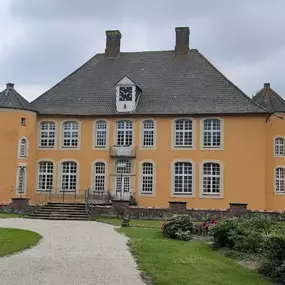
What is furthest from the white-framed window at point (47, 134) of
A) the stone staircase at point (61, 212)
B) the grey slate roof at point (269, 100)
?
the grey slate roof at point (269, 100)

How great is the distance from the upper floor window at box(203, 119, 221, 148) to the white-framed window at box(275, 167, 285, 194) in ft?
17.2

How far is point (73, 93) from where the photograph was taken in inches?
1433

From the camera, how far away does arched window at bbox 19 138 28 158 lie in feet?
111

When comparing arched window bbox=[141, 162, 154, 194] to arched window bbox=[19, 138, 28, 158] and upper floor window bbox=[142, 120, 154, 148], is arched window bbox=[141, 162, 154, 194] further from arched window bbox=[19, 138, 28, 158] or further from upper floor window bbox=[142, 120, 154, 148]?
arched window bbox=[19, 138, 28, 158]

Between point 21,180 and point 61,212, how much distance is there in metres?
6.72

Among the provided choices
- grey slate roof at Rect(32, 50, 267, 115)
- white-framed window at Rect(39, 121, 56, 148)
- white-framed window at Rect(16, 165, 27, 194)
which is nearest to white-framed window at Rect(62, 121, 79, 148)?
white-framed window at Rect(39, 121, 56, 148)

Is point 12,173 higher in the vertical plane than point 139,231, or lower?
higher

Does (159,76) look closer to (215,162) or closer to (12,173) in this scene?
(215,162)

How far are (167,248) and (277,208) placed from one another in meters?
20.3

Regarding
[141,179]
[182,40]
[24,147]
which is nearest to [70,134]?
[24,147]

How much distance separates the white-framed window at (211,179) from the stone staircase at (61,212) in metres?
8.12

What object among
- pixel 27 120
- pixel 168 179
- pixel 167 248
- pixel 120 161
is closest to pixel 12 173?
pixel 27 120

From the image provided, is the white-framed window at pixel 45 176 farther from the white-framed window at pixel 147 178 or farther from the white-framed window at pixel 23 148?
the white-framed window at pixel 147 178

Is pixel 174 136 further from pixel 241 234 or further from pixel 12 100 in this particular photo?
pixel 241 234
